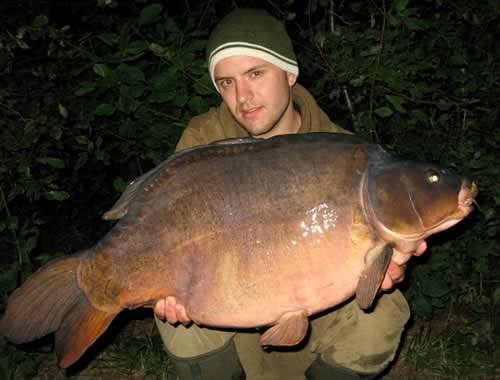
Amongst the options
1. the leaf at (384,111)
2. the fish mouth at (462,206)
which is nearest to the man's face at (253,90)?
the leaf at (384,111)

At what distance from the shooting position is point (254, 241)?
1.68m

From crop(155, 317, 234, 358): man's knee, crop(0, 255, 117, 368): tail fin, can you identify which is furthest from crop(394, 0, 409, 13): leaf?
crop(0, 255, 117, 368): tail fin

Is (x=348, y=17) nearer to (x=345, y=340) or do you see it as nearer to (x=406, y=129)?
(x=406, y=129)

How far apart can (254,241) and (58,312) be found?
71 cm

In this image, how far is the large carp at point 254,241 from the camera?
1667 millimetres

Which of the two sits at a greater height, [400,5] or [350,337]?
[400,5]

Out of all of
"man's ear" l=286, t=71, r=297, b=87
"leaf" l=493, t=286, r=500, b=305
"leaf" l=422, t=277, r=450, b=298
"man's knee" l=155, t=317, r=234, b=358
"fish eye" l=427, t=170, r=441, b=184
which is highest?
"man's ear" l=286, t=71, r=297, b=87

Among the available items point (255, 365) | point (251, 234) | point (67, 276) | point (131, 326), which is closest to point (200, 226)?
point (251, 234)

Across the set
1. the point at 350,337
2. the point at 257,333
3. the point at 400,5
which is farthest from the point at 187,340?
the point at 400,5

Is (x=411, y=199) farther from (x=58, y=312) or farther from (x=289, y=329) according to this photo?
(x=58, y=312)

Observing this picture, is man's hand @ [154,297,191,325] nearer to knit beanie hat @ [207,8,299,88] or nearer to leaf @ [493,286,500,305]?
knit beanie hat @ [207,8,299,88]

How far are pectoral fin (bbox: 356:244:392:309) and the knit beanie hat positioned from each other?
3.19 feet

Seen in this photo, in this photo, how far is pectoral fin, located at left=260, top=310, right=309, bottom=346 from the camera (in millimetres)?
1721

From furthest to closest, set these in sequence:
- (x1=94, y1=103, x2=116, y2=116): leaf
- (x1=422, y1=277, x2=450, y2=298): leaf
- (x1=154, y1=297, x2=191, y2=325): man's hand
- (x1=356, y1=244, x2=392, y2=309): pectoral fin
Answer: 1. (x1=422, y1=277, x2=450, y2=298): leaf
2. (x1=94, y1=103, x2=116, y2=116): leaf
3. (x1=154, y1=297, x2=191, y2=325): man's hand
4. (x1=356, y1=244, x2=392, y2=309): pectoral fin
